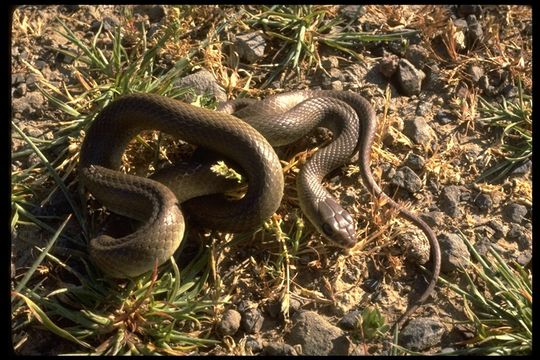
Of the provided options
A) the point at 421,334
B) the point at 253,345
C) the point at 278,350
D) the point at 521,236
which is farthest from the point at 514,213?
the point at 253,345

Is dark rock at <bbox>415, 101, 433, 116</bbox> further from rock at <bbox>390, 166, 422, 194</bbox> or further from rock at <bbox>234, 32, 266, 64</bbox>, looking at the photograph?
rock at <bbox>234, 32, 266, 64</bbox>

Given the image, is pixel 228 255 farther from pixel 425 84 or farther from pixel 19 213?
pixel 425 84

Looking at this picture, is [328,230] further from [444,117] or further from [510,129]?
[510,129]

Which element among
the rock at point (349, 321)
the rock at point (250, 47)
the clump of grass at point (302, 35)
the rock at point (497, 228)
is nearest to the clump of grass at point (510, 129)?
the rock at point (497, 228)

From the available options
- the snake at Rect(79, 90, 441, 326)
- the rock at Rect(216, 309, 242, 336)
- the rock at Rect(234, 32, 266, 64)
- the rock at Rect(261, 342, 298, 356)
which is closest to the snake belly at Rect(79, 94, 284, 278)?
the snake at Rect(79, 90, 441, 326)

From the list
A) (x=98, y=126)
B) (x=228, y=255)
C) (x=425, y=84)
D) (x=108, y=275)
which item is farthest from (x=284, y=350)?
(x=425, y=84)

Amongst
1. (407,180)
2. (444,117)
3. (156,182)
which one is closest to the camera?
(156,182)
